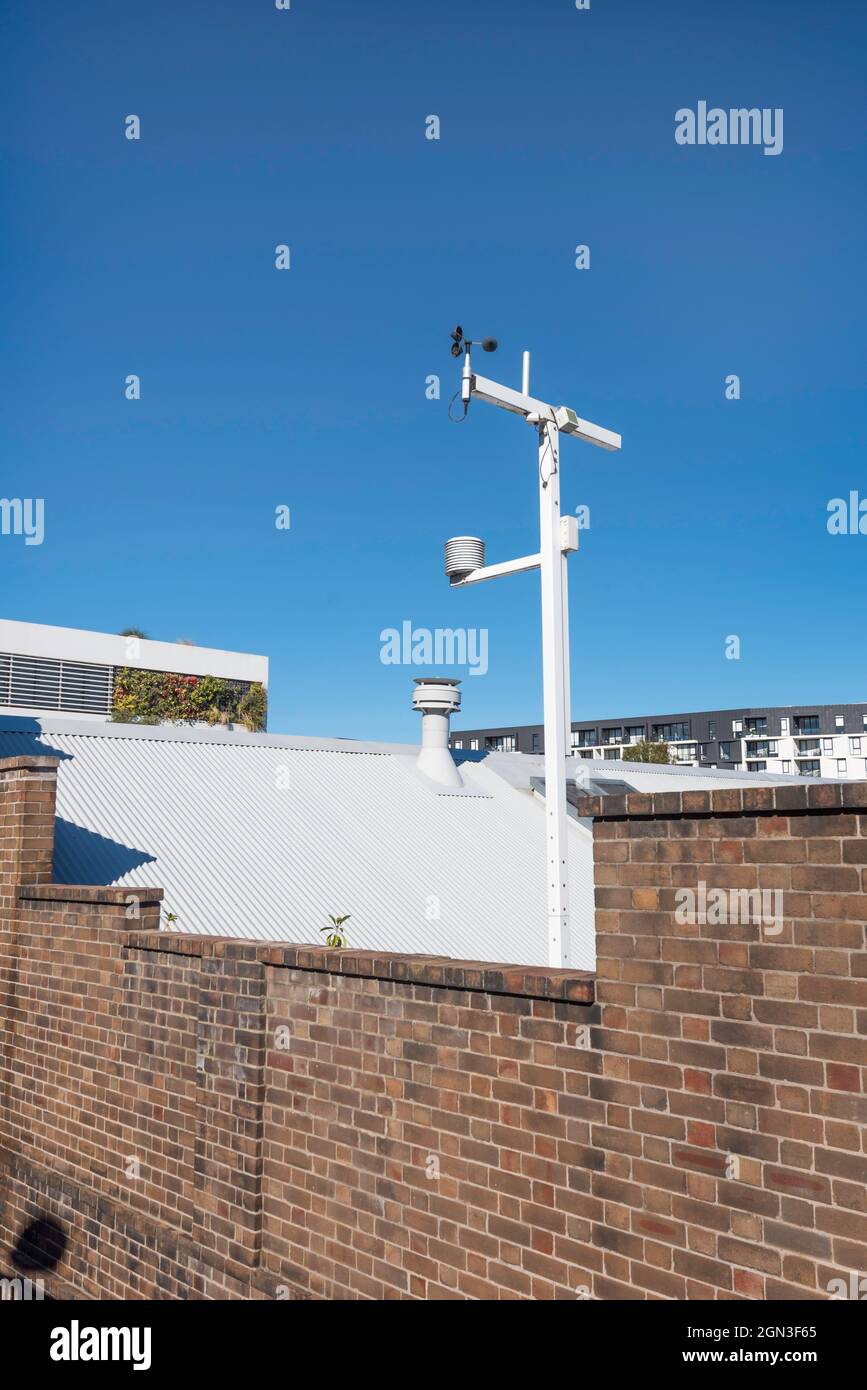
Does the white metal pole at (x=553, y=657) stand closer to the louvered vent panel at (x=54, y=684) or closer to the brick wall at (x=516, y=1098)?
the brick wall at (x=516, y=1098)

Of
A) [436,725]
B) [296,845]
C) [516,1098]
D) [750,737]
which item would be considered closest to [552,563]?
[516,1098]

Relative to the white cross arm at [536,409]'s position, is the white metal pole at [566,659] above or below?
below

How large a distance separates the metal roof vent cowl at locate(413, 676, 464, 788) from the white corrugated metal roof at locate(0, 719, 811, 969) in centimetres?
57

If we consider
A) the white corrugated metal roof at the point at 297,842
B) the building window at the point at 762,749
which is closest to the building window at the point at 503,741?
the building window at the point at 762,749

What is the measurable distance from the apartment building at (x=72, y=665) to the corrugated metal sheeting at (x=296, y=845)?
3113 centimetres

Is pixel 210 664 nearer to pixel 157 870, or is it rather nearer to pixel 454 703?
pixel 454 703

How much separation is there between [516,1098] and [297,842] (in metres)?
11.2

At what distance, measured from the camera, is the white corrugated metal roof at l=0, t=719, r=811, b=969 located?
13.2 meters

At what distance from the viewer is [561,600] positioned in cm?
916

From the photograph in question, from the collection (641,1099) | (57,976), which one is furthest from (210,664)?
(641,1099)

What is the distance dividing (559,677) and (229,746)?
10.4m

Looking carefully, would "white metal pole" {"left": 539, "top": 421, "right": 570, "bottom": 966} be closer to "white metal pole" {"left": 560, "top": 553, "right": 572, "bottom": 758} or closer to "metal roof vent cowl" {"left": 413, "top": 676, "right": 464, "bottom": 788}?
"white metal pole" {"left": 560, "top": 553, "right": 572, "bottom": 758}

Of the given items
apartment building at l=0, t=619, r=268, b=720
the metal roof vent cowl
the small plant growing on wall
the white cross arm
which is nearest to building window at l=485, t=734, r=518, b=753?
apartment building at l=0, t=619, r=268, b=720

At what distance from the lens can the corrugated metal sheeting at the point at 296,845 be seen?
1320 centimetres
